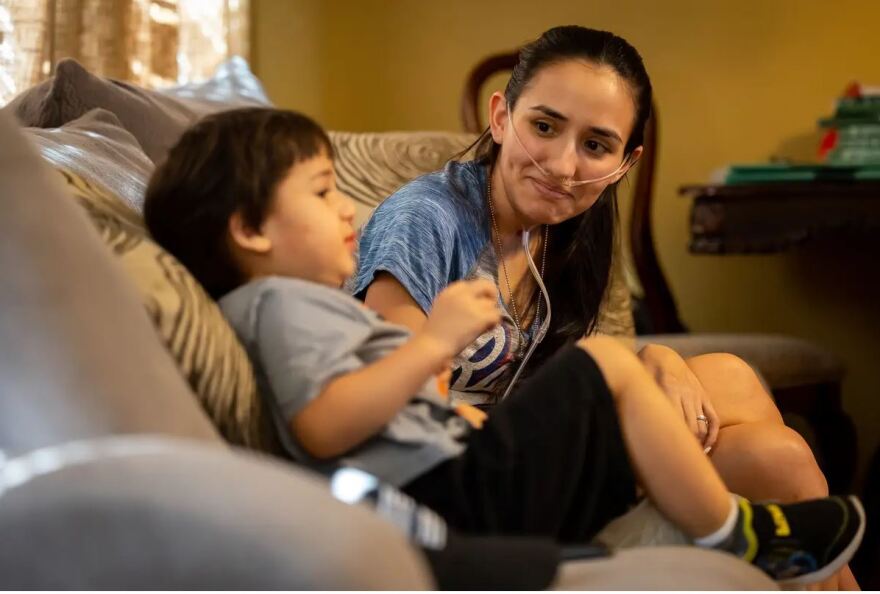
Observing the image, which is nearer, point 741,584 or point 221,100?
point 741,584

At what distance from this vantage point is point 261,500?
2.15 ft

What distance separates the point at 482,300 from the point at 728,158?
2.12 meters

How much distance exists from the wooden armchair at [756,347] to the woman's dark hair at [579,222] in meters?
0.55

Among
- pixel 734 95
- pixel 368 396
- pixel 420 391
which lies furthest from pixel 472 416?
pixel 734 95

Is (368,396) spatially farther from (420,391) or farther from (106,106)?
(106,106)

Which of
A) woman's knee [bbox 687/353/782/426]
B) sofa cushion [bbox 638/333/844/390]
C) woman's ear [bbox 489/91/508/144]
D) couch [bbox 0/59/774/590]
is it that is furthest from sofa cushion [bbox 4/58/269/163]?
sofa cushion [bbox 638/333/844/390]

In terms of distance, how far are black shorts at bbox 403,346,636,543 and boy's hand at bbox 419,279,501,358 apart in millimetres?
82

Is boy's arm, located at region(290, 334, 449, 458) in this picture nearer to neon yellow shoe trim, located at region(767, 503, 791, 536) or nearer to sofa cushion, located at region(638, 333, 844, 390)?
neon yellow shoe trim, located at region(767, 503, 791, 536)

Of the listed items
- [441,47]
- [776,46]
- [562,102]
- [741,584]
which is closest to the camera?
[741,584]

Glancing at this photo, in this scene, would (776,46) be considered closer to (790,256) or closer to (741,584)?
(790,256)

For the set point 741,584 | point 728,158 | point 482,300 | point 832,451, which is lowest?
point 832,451

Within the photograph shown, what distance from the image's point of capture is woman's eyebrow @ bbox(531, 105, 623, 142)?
4.92 ft

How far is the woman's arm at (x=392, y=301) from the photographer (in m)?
1.40

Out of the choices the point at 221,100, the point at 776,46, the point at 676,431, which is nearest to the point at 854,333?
the point at 776,46
